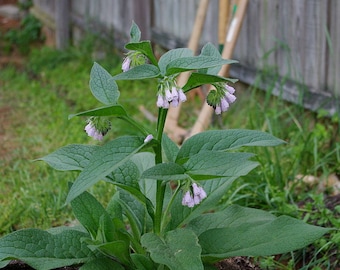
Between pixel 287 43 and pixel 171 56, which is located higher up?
pixel 171 56

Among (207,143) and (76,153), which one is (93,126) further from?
(207,143)

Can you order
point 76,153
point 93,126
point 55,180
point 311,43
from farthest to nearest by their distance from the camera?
point 311,43, point 55,180, point 76,153, point 93,126

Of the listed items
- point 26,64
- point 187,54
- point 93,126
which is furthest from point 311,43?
point 26,64

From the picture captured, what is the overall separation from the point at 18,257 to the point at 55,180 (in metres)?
1.81

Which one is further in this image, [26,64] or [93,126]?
[26,64]

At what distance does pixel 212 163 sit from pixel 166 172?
0.48 ft

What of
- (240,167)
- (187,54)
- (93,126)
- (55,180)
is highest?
(187,54)

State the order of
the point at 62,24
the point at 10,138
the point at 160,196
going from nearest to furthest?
the point at 160,196 → the point at 10,138 → the point at 62,24

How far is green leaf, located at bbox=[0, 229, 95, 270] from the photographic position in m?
2.36

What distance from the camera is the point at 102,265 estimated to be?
243cm

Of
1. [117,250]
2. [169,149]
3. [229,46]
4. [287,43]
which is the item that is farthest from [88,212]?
[287,43]

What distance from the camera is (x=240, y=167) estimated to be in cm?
243

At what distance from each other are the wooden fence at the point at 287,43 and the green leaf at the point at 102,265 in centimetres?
226

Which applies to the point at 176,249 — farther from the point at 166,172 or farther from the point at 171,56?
the point at 171,56
